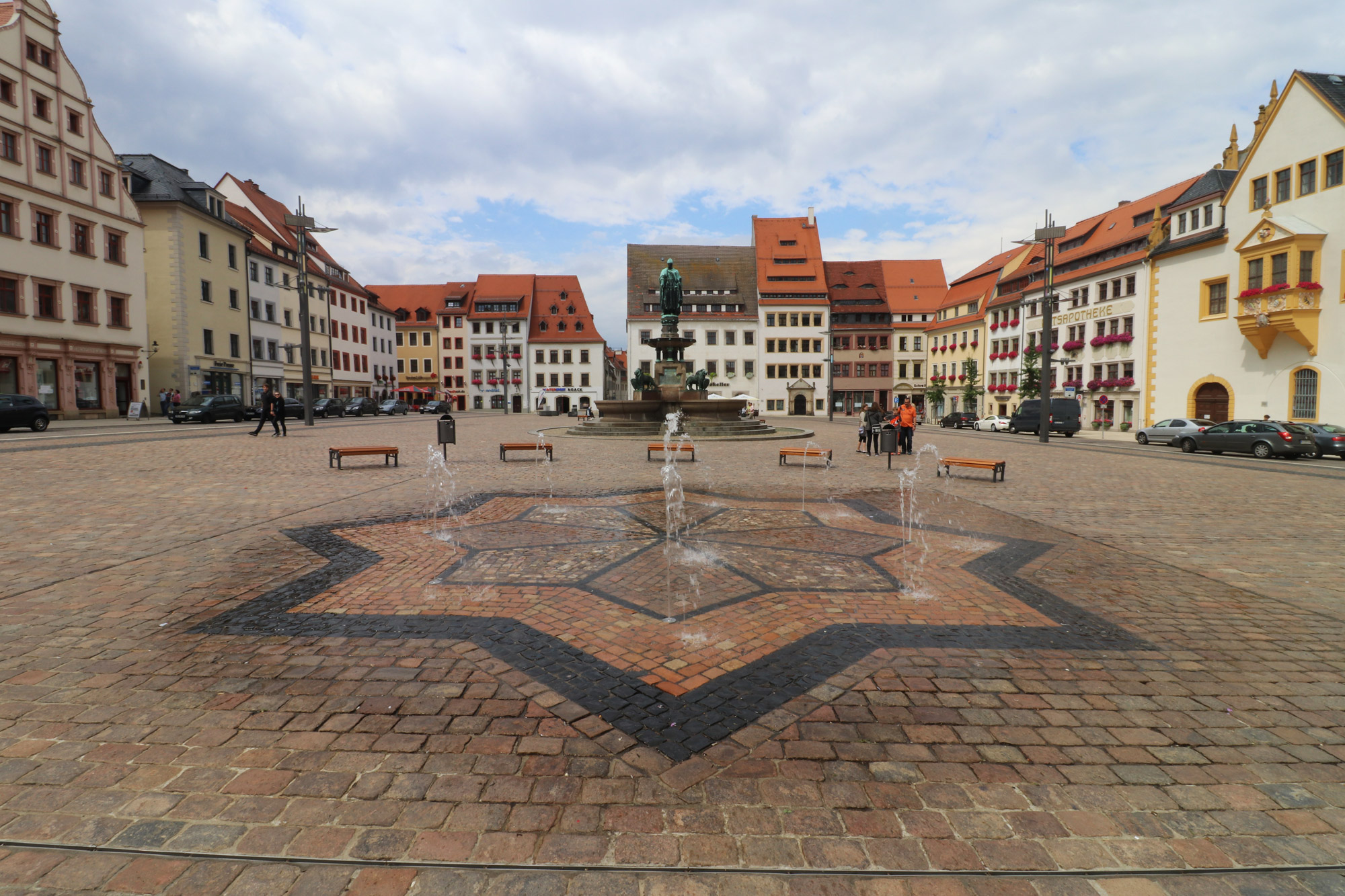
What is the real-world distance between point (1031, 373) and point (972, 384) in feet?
34.3

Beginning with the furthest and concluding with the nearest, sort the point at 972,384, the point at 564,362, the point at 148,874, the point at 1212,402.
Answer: the point at 564,362
the point at 972,384
the point at 1212,402
the point at 148,874

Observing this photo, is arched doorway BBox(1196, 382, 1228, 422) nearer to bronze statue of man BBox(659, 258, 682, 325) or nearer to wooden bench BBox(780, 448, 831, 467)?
wooden bench BBox(780, 448, 831, 467)

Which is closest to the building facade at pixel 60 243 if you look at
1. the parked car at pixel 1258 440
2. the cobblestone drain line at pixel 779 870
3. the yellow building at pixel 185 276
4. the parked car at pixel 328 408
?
the yellow building at pixel 185 276

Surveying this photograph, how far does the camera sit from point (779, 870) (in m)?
2.49

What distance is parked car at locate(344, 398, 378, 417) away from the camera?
5238 cm

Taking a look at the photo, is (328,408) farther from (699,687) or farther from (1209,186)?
(1209,186)

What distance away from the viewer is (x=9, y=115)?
32.1 m

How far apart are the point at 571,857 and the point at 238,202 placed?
215 feet

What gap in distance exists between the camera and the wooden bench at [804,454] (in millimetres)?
16203

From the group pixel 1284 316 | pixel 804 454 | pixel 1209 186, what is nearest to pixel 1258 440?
pixel 1284 316

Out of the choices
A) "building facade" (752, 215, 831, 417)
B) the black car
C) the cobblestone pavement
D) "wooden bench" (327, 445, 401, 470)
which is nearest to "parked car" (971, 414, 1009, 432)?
"building facade" (752, 215, 831, 417)

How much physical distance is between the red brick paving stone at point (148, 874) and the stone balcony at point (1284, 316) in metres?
39.2

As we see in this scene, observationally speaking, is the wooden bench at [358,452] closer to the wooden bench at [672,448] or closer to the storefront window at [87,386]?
the wooden bench at [672,448]

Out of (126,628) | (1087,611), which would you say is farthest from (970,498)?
(126,628)
